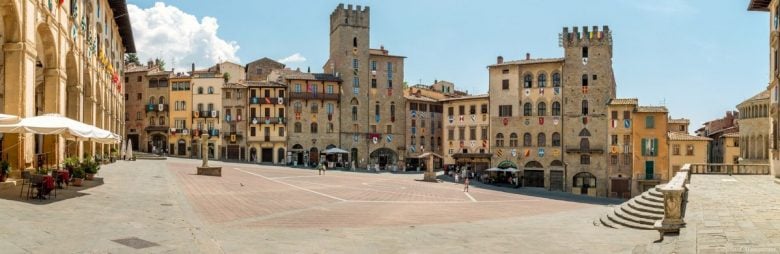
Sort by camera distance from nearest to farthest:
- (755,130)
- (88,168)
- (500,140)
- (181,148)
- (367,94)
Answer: (88,168), (755,130), (500,140), (367,94), (181,148)

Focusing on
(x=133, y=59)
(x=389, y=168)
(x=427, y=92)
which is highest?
(x=133, y=59)

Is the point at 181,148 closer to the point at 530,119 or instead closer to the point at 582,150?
the point at 530,119

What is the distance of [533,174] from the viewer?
219ft

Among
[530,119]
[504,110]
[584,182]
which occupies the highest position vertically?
[504,110]

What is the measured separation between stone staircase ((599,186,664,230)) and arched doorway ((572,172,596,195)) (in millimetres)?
42306

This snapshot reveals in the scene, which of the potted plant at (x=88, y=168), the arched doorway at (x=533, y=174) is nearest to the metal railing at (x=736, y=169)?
the potted plant at (x=88, y=168)

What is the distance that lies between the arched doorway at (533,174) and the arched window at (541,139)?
2083 millimetres

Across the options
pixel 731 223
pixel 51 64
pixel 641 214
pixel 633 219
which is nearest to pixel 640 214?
pixel 641 214

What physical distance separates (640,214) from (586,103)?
47.0m

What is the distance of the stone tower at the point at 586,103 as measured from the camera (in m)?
63.8

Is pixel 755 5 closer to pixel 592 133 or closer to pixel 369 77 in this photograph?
pixel 592 133

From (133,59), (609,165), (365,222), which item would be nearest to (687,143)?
(609,165)

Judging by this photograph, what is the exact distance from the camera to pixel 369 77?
79.3m

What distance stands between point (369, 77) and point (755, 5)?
49.6 meters
